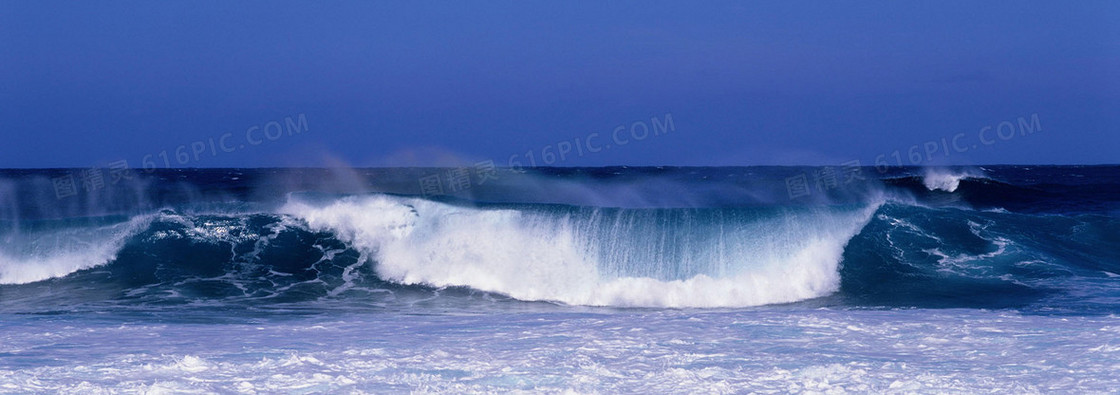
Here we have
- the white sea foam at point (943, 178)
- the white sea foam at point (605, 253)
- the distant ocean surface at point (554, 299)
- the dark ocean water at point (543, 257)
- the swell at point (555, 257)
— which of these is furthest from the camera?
the white sea foam at point (943, 178)

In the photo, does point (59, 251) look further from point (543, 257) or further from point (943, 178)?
point (943, 178)

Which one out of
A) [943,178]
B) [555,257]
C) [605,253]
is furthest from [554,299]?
[943,178]

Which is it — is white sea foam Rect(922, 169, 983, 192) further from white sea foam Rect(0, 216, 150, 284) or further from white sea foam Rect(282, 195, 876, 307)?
white sea foam Rect(0, 216, 150, 284)

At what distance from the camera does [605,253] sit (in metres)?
13.2

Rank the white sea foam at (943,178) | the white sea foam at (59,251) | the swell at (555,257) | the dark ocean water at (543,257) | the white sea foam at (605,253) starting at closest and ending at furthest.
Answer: the dark ocean water at (543,257), the swell at (555,257), the white sea foam at (605,253), the white sea foam at (59,251), the white sea foam at (943,178)

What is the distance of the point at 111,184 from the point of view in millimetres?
39562

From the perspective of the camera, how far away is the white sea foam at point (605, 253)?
1232 centimetres

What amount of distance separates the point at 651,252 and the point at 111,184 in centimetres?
3367

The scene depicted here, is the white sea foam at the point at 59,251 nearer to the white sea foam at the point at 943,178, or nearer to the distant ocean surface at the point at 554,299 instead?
the distant ocean surface at the point at 554,299

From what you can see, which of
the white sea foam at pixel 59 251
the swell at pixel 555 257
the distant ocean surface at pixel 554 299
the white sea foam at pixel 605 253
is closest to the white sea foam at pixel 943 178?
the distant ocean surface at pixel 554 299

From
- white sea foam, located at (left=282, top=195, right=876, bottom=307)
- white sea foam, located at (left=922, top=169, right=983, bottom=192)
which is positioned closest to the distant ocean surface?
white sea foam, located at (left=282, top=195, right=876, bottom=307)

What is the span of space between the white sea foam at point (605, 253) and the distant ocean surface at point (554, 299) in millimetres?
42

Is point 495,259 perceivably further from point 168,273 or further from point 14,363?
point 14,363

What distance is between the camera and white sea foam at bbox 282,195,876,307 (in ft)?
40.4
